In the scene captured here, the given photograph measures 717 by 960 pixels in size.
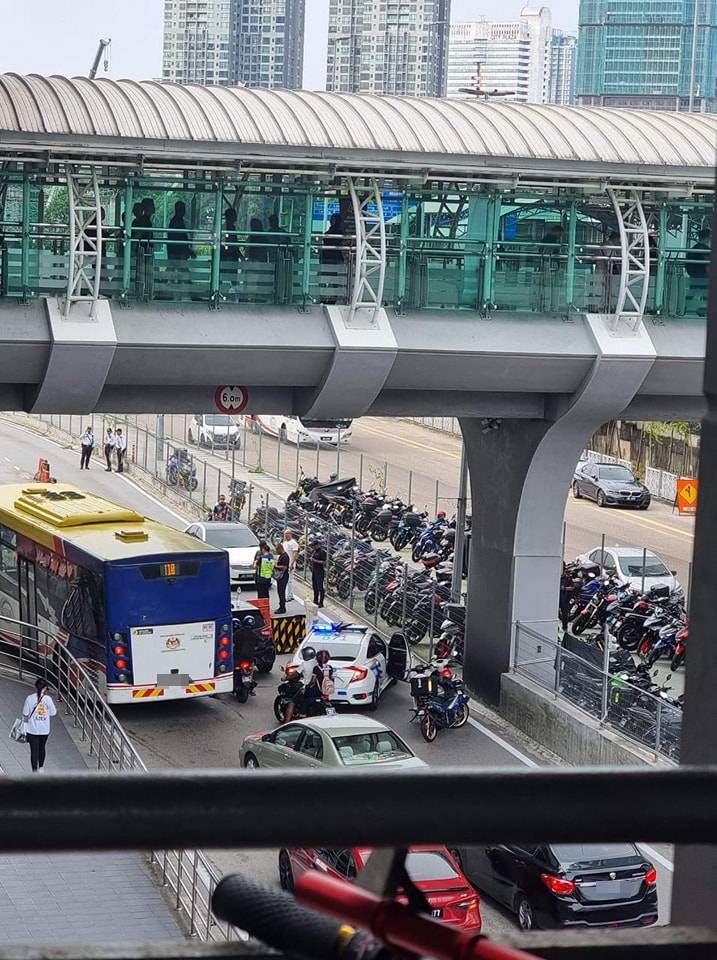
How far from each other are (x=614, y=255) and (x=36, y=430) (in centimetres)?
3586

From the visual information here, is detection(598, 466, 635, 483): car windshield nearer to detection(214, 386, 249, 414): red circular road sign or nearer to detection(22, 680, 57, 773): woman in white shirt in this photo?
detection(214, 386, 249, 414): red circular road sign

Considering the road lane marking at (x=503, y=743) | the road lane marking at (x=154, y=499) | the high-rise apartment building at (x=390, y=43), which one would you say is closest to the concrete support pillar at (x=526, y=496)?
the road lane marking at (x=503, y=743)

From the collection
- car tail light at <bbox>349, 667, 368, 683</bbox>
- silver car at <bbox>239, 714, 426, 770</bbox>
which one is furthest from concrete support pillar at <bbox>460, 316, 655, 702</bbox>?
silver car at <bbox>239, 714, 426, 770</bbox>

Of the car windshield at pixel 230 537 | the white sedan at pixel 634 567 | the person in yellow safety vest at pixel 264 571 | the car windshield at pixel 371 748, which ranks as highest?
the car windshield at pixel 371 748

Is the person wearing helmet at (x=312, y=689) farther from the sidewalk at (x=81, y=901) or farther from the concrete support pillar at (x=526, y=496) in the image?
the sidewalk at (x=81, y=901)

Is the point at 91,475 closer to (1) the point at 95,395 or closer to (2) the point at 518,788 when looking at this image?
(1) the point at 95,395

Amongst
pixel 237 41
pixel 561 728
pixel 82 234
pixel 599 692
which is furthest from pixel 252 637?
pixel 237 41

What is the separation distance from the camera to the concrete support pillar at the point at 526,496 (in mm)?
18688

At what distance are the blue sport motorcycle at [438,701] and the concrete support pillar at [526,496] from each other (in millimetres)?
1554

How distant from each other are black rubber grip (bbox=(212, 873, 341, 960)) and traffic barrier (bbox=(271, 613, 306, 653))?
70.7 feet

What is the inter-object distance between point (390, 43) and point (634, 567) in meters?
156

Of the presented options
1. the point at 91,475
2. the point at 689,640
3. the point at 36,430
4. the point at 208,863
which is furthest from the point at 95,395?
the point at 36,430

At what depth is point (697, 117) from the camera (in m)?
20.5

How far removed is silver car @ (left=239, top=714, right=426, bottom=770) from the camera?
14.5 metres
